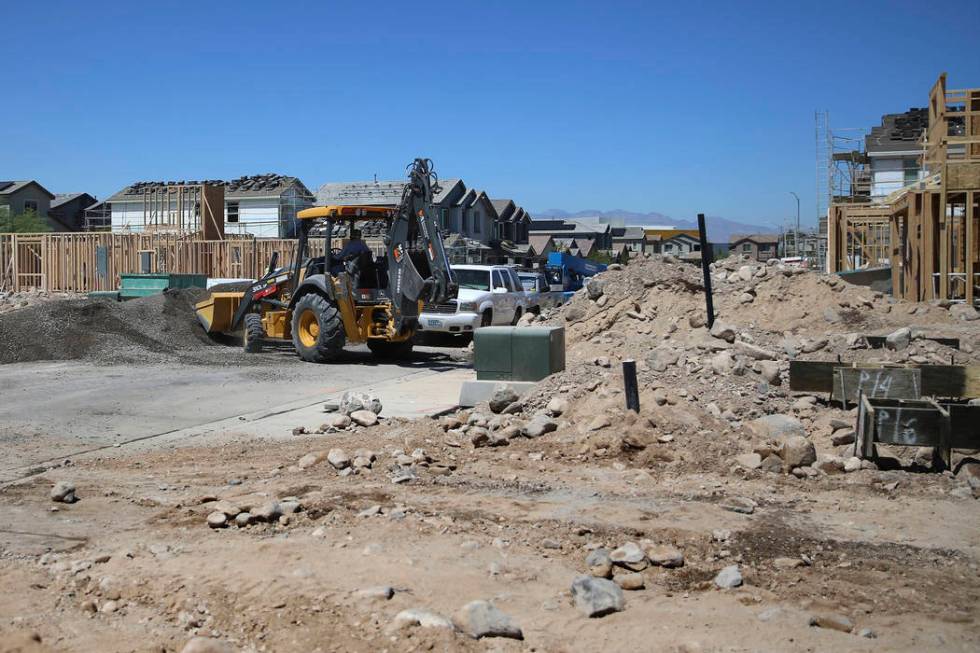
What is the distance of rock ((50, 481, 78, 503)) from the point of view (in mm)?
7426

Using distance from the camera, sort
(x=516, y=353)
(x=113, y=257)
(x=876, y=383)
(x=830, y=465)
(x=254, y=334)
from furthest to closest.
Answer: (x=113, y=257) < (x=254, y=334) < (x=516, y=353) < (x=876, y=383) < (x=830, y=465)

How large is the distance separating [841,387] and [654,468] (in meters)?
2.72

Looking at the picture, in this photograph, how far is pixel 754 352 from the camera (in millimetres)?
12047

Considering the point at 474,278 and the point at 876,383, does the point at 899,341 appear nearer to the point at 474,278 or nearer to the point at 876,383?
the point at 876,383

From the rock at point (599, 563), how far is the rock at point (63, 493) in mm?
4171

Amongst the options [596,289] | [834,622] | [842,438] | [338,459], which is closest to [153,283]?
[596,289]

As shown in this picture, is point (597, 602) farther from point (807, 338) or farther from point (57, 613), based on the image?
point (807, 338)

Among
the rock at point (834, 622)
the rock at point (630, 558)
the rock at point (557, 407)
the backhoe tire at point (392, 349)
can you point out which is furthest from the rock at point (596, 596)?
the backhoe tire at point (392, 349)

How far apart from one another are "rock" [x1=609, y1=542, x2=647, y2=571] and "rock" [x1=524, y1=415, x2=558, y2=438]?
3.61 m

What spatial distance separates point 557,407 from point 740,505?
10.2ft

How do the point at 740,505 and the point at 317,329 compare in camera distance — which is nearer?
the point at 740,505

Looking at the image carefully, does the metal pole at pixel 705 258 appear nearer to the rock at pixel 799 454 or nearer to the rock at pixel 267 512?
the rock at pixel 799 454

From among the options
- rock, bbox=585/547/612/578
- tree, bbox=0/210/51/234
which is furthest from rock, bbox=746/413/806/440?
tree, bbox=0/210/51/234

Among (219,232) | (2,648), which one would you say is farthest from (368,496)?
(219,232)
